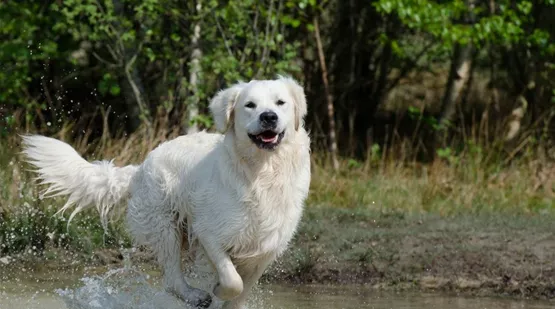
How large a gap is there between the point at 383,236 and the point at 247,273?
134 inches

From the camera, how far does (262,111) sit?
20.0 feet

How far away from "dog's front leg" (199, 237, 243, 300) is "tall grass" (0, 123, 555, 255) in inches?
129

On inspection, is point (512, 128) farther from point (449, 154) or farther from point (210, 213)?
point (210, 213)

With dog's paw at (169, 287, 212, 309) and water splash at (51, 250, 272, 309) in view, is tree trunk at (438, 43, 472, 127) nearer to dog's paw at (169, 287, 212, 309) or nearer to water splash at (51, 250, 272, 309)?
water splash at (51, 250, 272, 309)

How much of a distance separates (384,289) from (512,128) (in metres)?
8.41

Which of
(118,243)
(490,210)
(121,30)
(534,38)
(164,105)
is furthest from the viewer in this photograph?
(534,38)

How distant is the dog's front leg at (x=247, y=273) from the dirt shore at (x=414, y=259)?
8.14ft

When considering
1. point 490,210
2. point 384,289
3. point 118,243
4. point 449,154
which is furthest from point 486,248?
point 449,154

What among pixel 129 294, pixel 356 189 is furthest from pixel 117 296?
pixel 356 189

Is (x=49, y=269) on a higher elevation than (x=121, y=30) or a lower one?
lower

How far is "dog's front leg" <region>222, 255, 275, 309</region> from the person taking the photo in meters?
6.47

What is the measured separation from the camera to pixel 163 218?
687 centimetres

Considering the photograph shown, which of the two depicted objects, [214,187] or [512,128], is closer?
[214,187]

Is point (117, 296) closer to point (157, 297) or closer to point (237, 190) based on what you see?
point (157, 297)
